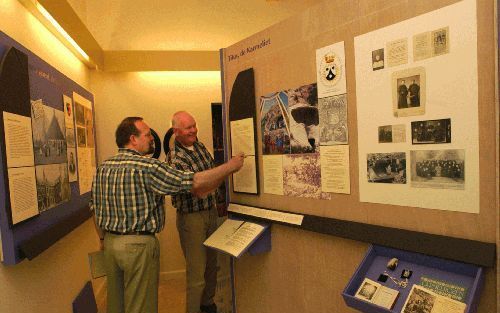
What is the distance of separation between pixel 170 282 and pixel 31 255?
271cm

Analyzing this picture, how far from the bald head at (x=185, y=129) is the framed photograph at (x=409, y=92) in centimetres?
204

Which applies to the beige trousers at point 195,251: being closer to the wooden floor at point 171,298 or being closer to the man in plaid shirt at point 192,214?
the man in plaid shirt at point 192,214

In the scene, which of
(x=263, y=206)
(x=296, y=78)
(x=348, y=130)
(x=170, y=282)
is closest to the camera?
(x=348, y=130)

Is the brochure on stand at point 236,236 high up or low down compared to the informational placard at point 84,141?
down

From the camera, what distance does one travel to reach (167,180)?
7.89 ft

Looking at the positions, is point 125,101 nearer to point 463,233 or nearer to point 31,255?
point 31,255

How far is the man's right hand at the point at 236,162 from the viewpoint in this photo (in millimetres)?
2457

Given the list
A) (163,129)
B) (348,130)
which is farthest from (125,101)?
(348,130)

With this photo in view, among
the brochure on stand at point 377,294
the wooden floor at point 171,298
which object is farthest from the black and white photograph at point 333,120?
the wooden floor at point 171,298

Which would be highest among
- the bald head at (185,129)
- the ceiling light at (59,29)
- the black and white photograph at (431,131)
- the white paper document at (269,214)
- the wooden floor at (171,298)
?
the ceiling light at (59,29)

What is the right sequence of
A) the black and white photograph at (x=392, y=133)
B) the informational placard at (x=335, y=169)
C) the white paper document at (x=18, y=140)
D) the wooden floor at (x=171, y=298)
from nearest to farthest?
1. the black and white photograph at (x=392, y=133)
2. the informational placard at (x=335, y=169)
3. the white paper document at (x=18, y=140)
4. the wooden floor at (x=171, y=298)

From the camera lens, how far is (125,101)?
15.0 ft

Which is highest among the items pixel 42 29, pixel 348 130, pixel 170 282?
pixel 42 29

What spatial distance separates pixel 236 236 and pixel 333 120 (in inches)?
40.6
